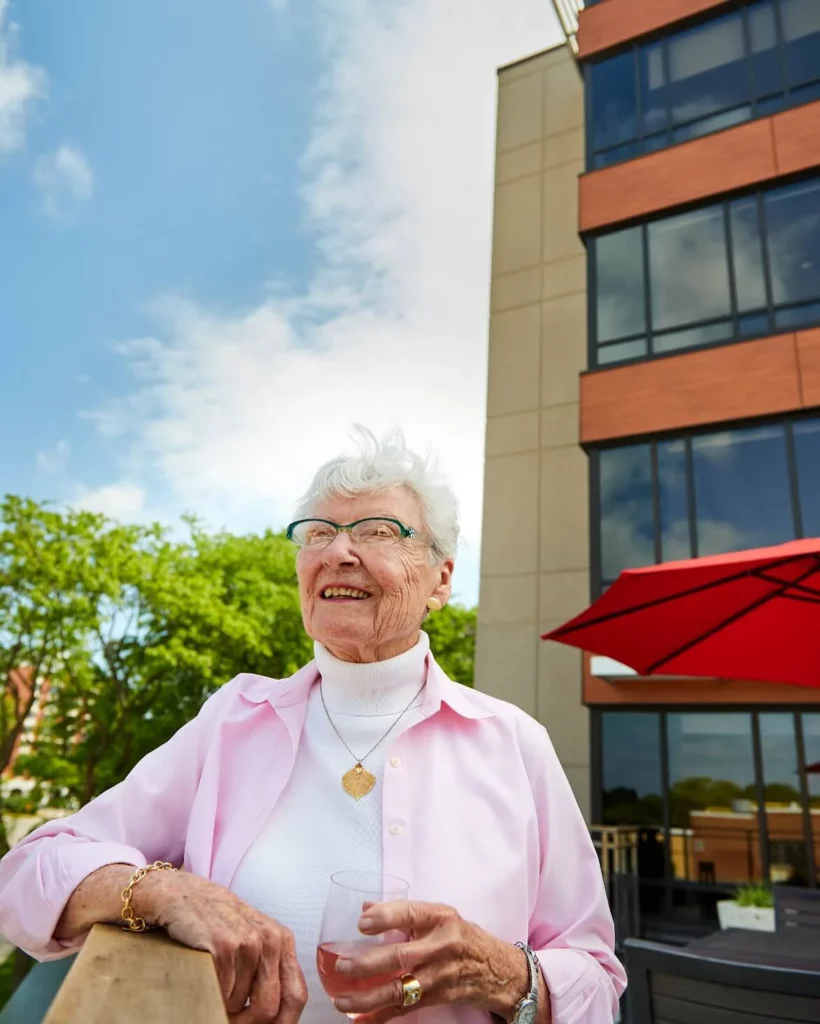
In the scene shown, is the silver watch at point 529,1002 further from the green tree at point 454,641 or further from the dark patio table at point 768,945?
the green tree at point 454,641

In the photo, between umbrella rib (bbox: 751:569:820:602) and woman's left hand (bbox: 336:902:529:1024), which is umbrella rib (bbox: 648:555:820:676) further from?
woman's left hand (bbox: 336:902:529:1024)

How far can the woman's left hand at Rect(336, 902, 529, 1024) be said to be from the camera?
1.15 metres

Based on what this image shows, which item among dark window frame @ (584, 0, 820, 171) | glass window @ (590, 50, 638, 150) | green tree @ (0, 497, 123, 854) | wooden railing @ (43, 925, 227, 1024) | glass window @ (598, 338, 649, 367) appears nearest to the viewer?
wooden railing @ (43, 925, 227, 1024)

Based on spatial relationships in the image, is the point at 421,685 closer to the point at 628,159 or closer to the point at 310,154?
the point at 628,159

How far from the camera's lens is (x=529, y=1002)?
1453 millimetres

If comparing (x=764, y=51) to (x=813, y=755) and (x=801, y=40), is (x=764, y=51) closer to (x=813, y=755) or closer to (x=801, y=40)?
(x=801, y=40)

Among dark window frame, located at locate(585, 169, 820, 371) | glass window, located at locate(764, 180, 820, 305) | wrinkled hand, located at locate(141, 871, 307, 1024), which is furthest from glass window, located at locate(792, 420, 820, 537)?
wrinkled hand, located at locate(141, 871, 307, 1024)

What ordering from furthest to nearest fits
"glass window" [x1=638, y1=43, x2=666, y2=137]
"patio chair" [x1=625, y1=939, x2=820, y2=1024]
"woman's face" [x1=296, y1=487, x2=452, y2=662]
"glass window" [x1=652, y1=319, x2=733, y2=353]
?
"glass window" [x1=638, y1=43, x2=666, y2=137], "glass window" [x1=652, y1=319, x2=733, y2=353], "patio chair" [x1=625, y1=939, x2=820, y2=1024], "woman's face" [x1=296, y1=487, x2=452, y2=662]

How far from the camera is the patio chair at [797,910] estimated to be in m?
4.96

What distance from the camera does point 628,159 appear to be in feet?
42.1

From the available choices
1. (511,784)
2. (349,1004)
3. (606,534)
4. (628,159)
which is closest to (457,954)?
(349,1004)

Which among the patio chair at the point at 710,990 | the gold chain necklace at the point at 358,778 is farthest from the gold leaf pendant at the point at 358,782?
the patio chair at the point at 710,990

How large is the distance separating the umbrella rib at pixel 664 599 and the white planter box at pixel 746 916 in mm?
6239

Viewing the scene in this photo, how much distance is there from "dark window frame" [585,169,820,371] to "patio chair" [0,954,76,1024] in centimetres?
1146
